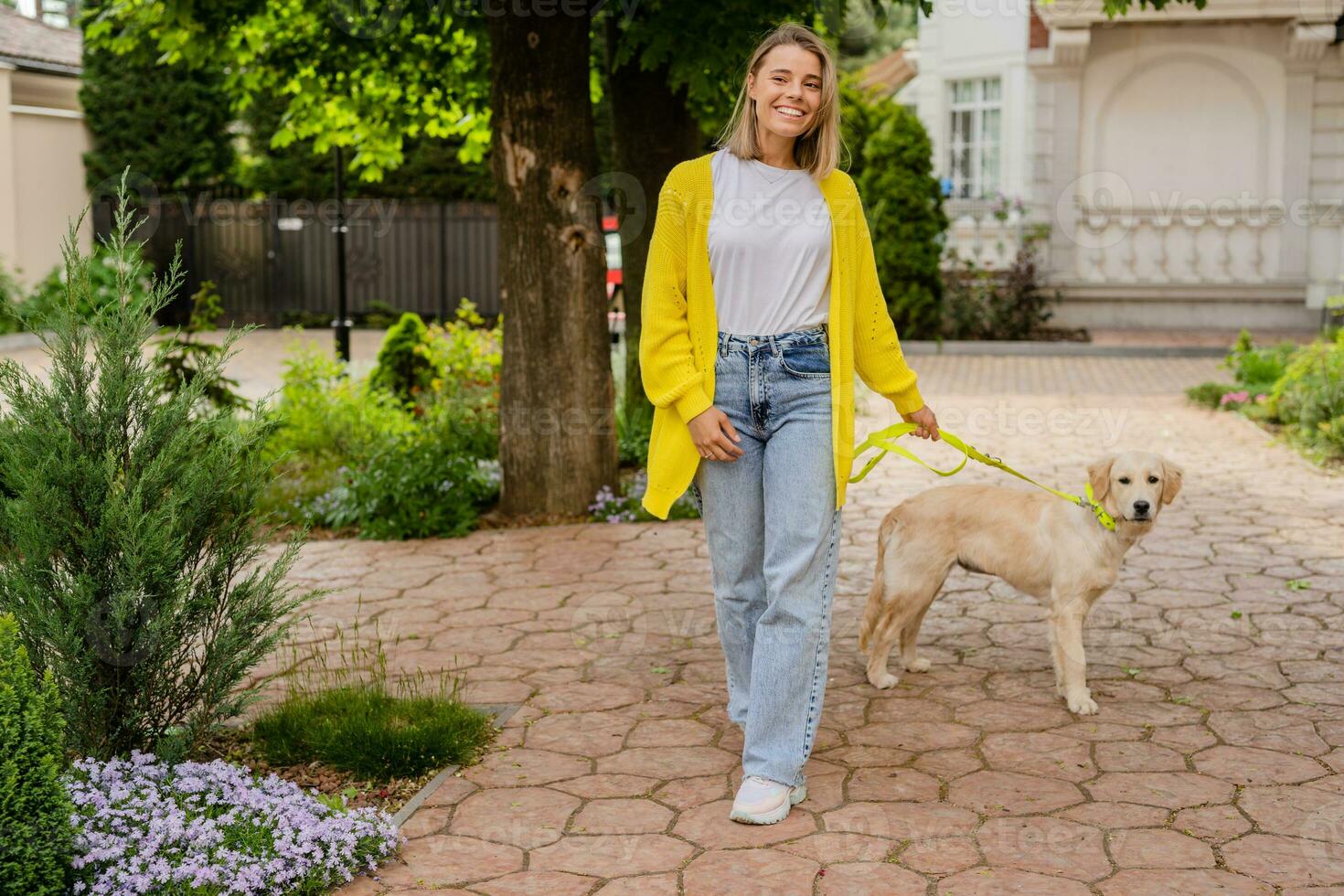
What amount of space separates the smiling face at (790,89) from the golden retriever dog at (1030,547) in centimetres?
180

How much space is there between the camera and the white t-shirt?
4379 mm

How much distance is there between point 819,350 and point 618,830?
159cm

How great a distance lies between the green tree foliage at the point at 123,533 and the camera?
4.21 m

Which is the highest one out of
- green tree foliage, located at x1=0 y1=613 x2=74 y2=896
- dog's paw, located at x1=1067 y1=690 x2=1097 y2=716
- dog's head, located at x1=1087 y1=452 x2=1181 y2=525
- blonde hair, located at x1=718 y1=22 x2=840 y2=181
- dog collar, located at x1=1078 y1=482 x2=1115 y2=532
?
blonde hair, located at x1=718 y1=22 x2=840 y2=181

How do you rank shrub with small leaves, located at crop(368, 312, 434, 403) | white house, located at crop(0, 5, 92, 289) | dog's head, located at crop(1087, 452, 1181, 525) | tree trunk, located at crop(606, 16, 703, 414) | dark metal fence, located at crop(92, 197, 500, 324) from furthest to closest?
1. dark metal fence, located at crop(92, 197, 500, 324)
2. white house, located at crop(0, 5, 92, 289)
3. shrub with small leaves, located at crop(368, 312, 434, 403)
4. tree trunk, located at crop(606, 16, 703, 414)
5. dog's head, located at crop(1087, 452, 1181, 525)

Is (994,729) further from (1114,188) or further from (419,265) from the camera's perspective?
(419,265)

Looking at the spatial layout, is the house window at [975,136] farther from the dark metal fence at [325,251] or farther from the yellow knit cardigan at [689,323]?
the yellow knit cardigan at [689,323]

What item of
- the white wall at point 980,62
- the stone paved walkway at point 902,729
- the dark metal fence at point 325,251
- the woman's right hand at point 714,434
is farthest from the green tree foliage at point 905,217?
the woman's right hand at point 714,434

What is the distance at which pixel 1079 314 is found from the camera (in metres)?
20.2

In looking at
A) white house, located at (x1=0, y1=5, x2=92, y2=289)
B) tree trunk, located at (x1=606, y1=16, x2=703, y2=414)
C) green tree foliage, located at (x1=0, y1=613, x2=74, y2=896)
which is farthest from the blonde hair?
white house, located at (x1=0, y1=5, x2=92, y2=289)

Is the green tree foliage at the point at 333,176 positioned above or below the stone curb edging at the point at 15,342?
above

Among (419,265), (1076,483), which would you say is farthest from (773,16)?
(419,265)

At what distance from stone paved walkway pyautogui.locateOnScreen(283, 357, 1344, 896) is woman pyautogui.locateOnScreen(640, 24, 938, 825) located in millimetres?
424

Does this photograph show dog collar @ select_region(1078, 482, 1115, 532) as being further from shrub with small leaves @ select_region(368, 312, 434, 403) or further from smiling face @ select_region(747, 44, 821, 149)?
shrub with small leaves @ select_region(368, 312, 434, 403)
